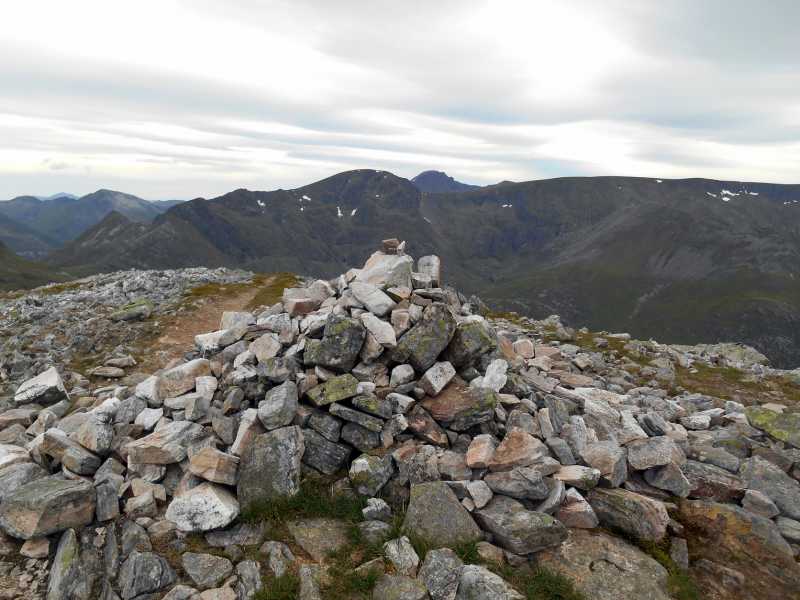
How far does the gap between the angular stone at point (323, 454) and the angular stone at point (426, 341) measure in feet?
12.3

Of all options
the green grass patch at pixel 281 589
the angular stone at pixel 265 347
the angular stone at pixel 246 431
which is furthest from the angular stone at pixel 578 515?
the angular stone at pixel 265 347

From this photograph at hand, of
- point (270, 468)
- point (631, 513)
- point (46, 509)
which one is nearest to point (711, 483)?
point (631, 513)

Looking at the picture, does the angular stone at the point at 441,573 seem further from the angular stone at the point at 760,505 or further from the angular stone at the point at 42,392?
the angular stone at the point at 42,392

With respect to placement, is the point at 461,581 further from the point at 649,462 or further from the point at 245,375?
the point at 245,375

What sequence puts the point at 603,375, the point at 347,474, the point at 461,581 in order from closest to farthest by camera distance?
the point at 461,581 → the point at 347,474 → the point at 603,375

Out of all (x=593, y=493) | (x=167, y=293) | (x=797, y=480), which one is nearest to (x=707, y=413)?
(x=797, y=480)

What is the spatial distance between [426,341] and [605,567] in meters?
8.33

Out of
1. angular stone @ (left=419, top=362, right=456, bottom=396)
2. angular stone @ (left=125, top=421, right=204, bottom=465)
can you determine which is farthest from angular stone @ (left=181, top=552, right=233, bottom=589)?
angular stone @ (left=419, top=362, right=456, bottom=396)

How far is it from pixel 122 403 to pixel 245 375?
15.7 ft

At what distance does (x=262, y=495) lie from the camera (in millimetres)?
13305

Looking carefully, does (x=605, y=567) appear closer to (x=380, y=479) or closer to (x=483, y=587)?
(x=483, y=587)

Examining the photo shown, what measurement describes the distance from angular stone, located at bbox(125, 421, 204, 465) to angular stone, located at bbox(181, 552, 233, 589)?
3.11 meters

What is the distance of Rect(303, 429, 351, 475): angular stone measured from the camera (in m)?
14.5

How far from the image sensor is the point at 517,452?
14.0m
